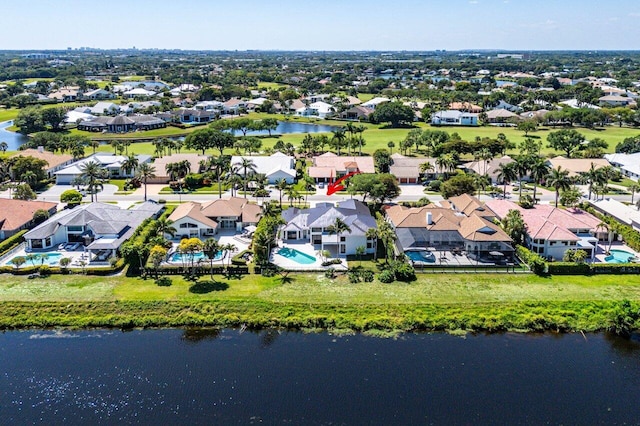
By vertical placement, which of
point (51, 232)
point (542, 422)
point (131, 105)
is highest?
point (131, 105)

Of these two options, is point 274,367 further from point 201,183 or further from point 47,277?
point 201,183

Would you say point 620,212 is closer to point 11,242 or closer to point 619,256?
point 619,256

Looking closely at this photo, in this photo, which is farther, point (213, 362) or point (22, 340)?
point (22, 340)

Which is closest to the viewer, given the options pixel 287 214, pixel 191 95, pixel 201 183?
pixel 287 214

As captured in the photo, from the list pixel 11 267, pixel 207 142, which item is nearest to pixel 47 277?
pixel 11 267

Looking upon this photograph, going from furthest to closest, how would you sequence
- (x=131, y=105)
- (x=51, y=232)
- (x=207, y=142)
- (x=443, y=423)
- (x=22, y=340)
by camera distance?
(x=131, y=105), (x=207, y=142), (x=51, y=232), (x=22, y=340), (x=443, y=423)

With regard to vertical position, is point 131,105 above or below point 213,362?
above
